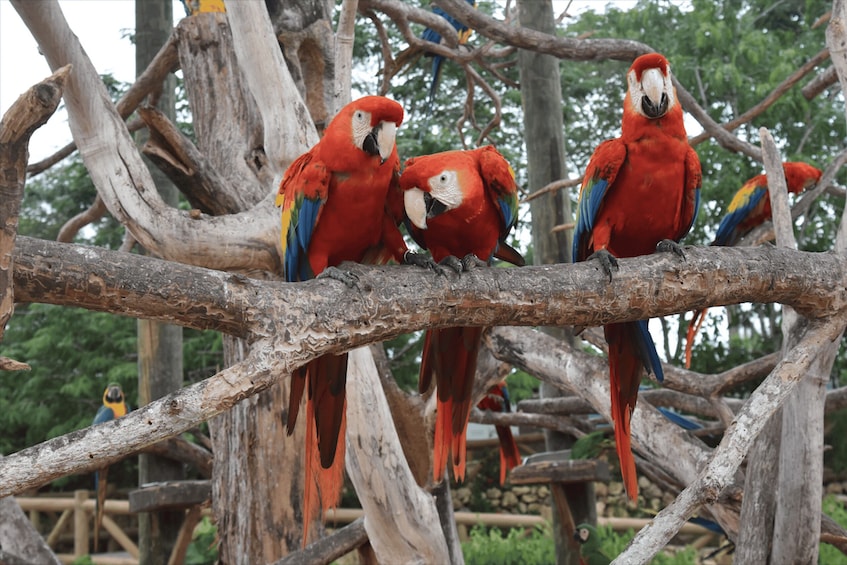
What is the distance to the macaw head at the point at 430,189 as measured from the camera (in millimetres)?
1726

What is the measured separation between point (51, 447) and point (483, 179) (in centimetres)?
117

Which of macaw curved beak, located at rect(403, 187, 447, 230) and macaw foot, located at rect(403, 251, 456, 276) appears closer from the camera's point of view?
macaw foot, located at rect(403, 251, 456, 276)

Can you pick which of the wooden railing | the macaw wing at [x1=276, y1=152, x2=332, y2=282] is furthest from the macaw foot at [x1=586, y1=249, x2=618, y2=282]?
the wooden railing

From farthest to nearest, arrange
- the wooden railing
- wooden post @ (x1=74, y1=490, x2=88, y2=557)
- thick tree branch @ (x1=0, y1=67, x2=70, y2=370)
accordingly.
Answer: wooden post @ (x1=74, y1=490, x2=88, y2=557), the wooden railing, thick tree branch @ (x1=0, y1=67, x2=70, y2=370)

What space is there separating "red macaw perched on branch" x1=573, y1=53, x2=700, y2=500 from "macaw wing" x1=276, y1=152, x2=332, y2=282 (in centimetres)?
69

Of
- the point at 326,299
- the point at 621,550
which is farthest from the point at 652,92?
the point at 621,550

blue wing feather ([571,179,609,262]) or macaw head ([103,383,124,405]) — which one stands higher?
blue wing feather ([571,179,609,262])

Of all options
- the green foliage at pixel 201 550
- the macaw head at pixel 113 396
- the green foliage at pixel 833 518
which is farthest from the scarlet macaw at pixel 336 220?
the green foliage at pixel 201 550

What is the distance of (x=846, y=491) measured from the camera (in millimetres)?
6133

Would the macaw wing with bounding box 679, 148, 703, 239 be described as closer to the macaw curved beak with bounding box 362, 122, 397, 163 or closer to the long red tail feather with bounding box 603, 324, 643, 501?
the long red tail feather with bounding box 603, 324, 643, 501

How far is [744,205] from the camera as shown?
12.0 ft

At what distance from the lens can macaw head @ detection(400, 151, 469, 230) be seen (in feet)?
5.66

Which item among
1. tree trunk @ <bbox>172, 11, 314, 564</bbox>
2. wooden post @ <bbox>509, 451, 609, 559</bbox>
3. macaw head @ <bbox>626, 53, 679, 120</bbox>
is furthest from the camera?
wooden post @ <bbox>509, 451, 609, 559</bbox>

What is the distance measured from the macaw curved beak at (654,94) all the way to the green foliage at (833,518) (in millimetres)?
4095
